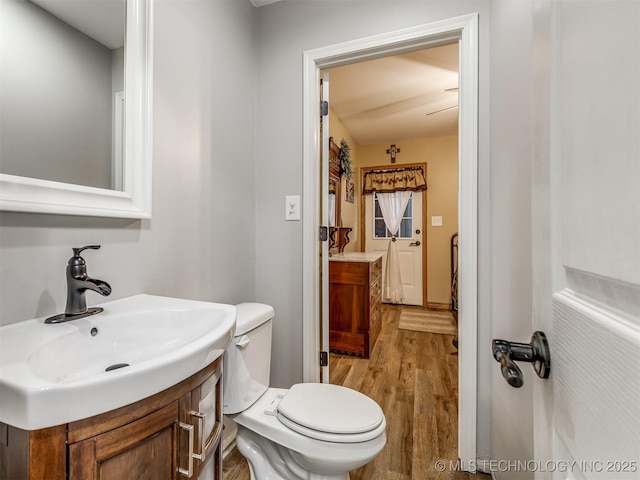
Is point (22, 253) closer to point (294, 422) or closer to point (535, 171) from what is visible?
point (294, 422)

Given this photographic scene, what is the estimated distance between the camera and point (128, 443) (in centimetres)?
51

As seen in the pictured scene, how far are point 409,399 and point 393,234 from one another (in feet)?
9.55

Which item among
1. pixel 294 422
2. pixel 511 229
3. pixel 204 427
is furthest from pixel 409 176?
pixel 204 427

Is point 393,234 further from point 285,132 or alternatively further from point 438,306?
point 285,132

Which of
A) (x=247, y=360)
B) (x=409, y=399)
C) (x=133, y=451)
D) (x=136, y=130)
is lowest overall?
(x=409, y=399)

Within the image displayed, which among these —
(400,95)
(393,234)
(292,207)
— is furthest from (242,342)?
(393,234)

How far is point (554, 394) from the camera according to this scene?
39cm

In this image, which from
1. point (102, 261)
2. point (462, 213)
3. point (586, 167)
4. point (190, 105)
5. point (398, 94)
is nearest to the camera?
point (586, 167)

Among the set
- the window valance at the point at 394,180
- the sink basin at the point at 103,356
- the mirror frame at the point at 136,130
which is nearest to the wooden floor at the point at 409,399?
the sink basin at the point at 103,356

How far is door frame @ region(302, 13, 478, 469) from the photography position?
135 cm

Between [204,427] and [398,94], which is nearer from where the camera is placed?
[204,427]

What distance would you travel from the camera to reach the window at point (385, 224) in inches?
177

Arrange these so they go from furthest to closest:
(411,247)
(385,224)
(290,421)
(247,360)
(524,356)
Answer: (385,224) < (411,247) < (247,360) < (290,421) < (524,356)

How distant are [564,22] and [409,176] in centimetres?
428
